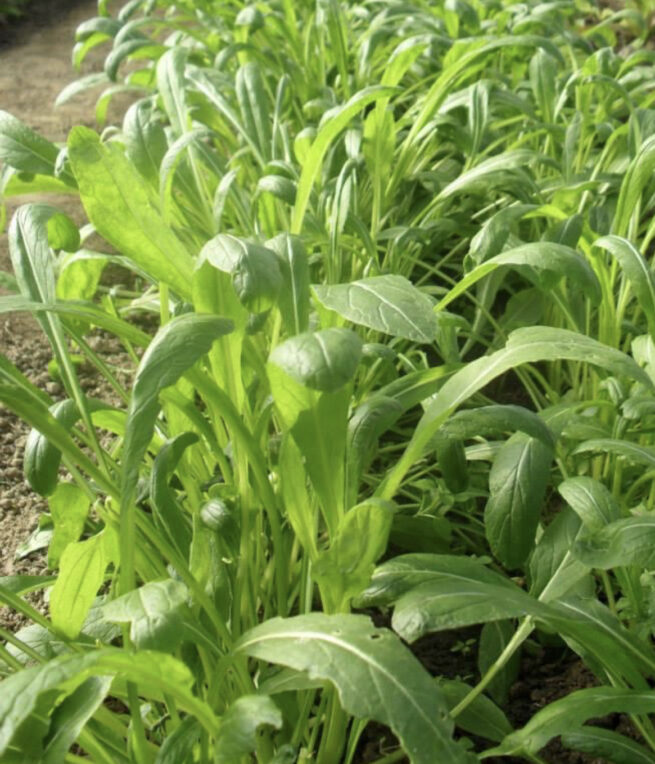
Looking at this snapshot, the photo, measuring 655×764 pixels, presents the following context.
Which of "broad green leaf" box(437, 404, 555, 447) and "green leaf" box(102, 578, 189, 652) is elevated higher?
"green leaf" box(102, 578, 189, 652)

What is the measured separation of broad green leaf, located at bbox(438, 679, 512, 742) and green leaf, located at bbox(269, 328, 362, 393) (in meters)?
0.39

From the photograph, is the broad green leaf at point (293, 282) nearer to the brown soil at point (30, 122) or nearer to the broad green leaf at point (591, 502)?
the broad green leaf at point (591, 502)

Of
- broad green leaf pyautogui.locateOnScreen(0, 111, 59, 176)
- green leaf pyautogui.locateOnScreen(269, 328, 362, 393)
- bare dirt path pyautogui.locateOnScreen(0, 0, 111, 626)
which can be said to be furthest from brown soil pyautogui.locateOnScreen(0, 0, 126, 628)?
green leaf pyautogui.locateOnScreen(269, 328, 362, 393)

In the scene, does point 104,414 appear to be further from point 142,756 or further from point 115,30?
point 115,30

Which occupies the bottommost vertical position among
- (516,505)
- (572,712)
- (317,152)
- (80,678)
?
(572,712)

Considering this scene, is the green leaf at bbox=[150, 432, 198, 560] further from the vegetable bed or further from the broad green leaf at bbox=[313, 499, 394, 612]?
the broad green leaf at bbox=[313, 499, 394, 612]

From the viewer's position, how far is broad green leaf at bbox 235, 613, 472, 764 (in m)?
0.58

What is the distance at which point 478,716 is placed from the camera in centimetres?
A: 88

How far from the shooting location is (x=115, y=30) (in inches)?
80.4

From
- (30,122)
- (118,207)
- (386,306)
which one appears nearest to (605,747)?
(386,306)

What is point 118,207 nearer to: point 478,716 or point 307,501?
point 307,501

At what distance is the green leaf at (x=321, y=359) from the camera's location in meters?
0.63

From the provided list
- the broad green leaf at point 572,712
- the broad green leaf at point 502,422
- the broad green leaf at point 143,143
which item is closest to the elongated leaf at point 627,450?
the broad green leaf at point 502,422

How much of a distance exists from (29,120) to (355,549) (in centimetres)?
232
